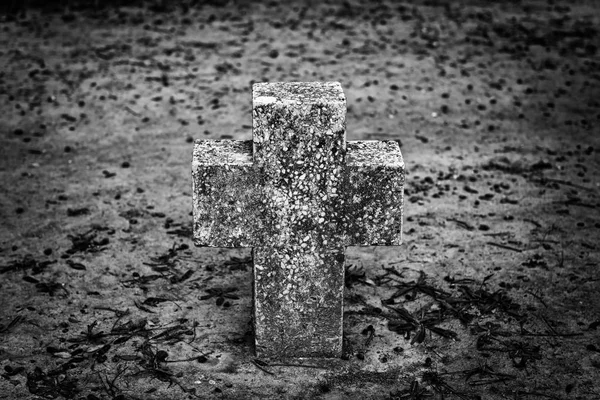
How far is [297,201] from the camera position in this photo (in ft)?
17.2

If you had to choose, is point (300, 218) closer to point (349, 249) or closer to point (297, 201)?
point (297, 201)

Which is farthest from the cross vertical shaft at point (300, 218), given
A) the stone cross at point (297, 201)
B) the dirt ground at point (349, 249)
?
the dirt ground at point (349, 249)

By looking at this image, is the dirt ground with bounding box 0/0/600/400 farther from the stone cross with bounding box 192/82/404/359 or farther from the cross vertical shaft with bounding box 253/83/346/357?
the stone cross with bounding box 192/82/404/359

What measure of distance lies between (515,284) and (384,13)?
826 cm

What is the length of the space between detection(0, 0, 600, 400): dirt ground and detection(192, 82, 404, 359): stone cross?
1.60 feet

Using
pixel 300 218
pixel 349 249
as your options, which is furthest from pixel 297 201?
pixel 349 249

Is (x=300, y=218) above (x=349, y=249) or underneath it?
above

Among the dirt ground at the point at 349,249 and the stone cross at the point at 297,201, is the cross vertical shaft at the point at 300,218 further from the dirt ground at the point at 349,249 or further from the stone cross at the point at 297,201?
the dirt ground at the point at 349,249

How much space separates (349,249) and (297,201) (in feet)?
6.91

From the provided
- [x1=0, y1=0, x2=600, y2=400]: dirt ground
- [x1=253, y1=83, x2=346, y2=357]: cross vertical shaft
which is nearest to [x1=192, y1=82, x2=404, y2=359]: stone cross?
[x1=253, y1=83, x2=346, y2=357]: cross vertical shaft

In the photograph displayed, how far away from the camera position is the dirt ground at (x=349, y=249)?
5.49 m

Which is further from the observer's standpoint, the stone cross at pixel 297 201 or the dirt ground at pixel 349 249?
the dirt ground at pixel 349 249

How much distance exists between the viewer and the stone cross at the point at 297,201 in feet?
16.7

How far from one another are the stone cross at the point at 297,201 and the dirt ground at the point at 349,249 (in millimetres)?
488
